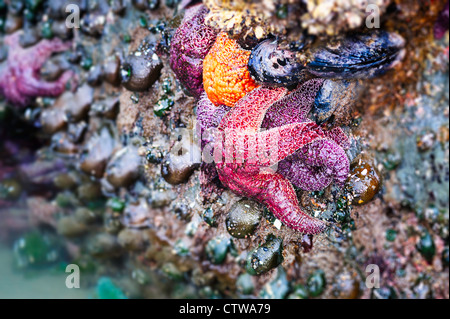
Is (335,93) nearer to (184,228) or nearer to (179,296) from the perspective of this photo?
(184,228)

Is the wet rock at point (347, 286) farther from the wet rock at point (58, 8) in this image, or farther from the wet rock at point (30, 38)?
the wet rock at point (30, 38)

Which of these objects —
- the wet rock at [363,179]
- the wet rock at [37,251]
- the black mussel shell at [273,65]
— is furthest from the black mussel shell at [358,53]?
the wet rock at [37,251]

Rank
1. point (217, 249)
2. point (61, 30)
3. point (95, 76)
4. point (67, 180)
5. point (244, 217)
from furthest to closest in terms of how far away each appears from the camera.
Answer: point (67, 180) < point (61, 30) < point (95, 76) < point (217, 249) < point (244, 217)

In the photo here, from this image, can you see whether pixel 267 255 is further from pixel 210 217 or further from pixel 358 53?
pixel 358 53

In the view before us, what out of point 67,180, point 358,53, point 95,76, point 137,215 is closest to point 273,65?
point 358,53

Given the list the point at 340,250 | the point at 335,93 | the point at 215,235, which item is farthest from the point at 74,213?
the point at 335,93

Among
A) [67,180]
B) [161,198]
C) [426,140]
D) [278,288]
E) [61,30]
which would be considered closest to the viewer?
[426,140]
